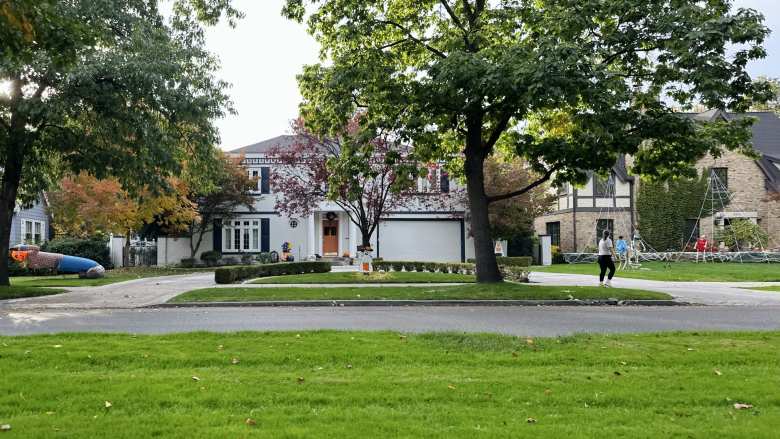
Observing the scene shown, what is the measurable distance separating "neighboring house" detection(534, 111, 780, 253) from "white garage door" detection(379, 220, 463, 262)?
294 inches

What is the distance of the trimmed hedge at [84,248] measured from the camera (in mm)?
31125

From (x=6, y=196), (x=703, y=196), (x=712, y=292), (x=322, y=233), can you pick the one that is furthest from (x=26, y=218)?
(x=703, y=196)

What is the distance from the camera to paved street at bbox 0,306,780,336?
10109 mm

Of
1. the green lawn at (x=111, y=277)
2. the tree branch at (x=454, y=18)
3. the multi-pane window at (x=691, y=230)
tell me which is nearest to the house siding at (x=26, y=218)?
the green lawn at (x=111, y=277)

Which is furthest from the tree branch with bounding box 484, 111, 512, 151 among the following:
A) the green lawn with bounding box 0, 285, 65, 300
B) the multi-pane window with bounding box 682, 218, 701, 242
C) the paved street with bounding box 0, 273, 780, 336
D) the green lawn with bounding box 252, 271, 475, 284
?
the multi-pane window with bounding box 682, 218, 701, 242

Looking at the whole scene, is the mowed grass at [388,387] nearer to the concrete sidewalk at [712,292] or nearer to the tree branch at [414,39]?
the concrete sidewalk at [712,292]

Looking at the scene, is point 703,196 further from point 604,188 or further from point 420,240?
point 420,240

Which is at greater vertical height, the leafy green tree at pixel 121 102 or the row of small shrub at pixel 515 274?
the leafy green tree at pixel 121 102

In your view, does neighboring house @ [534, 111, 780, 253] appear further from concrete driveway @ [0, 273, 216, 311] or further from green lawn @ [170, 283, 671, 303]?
concrete driveway @ [0, 273, 216, 311]

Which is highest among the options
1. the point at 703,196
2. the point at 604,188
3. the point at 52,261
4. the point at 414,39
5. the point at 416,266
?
the point at 414,39

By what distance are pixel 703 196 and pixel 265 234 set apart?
26.9 meters

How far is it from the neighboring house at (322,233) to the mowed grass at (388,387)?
29443 millimetres

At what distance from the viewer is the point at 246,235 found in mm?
37781

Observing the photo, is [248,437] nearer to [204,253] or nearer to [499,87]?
[499,87]
